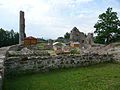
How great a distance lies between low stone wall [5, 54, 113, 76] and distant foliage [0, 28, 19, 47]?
97.1 feet

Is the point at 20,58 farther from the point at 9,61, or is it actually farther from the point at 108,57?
the point at 108,57

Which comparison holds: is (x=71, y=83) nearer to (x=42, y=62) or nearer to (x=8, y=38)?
(x=42, y=62)

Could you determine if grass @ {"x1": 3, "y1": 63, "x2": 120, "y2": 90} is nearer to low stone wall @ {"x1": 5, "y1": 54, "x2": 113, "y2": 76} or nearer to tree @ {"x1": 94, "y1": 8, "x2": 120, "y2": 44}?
low stone wall @ {"x1": 5, "y1": 54, "x2": 113, "y2": 76}

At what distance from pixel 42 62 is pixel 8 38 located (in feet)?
115

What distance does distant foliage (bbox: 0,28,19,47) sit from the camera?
142 ft

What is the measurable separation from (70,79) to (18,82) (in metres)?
1.74

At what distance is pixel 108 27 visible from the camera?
45656mm

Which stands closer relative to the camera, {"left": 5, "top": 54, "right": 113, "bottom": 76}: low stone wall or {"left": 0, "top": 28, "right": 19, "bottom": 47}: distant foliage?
{"left": 5, "top": 54, "right": 113, "bottom": 76}: low stone wall

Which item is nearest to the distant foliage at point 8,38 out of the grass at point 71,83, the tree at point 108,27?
the tree at point 108,27

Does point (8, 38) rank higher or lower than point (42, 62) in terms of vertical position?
higher

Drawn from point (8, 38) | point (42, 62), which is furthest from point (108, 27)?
point (42, 62)

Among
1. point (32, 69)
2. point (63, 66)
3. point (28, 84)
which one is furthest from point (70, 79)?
point (63, 66)

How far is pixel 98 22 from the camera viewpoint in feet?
152

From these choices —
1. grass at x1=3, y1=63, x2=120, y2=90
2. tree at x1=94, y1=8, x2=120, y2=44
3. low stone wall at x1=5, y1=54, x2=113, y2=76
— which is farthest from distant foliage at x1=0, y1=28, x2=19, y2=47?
grass at x1=3, y1=63, x2=120, y2=90
